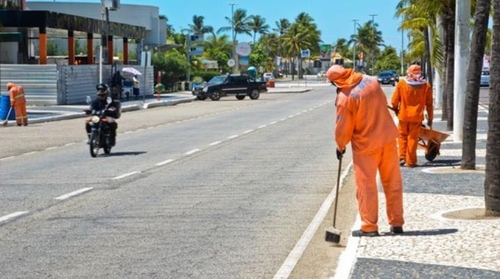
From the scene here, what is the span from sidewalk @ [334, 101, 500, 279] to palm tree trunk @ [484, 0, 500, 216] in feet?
0.77

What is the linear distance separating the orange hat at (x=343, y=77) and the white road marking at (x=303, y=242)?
164 centimetres

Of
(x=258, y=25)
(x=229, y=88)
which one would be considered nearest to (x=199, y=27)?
(x=258, y=25)

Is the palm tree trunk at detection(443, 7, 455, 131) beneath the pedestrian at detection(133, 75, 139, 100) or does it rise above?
above

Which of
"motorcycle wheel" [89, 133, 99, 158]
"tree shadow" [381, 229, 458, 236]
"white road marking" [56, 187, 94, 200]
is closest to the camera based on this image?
"tree shadow" [381, 229, 458, 236]

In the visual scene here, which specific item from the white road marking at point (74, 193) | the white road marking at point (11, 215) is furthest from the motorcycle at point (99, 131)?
the white road marking at point (11, 215)

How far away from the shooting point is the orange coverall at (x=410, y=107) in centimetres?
1602

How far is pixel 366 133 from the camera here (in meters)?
9.36

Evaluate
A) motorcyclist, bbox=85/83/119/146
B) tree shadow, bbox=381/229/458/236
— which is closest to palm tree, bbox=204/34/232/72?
motorcyclist, bbox=85/83/119/146

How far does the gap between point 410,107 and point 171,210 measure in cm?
564

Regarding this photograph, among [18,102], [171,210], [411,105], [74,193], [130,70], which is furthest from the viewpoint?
[130,70]

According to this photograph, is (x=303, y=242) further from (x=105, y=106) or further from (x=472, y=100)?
(x=105, y=106)

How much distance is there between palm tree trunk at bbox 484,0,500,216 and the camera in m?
10.5

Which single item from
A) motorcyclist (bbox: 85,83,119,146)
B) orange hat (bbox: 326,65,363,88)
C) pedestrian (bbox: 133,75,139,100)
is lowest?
pedestrian (bbox: 133,75,139,100)

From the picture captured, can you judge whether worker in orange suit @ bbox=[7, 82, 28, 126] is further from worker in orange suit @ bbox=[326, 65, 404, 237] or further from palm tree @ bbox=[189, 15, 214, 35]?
palm tree @ bbox=[189, 15, 214, 35]
